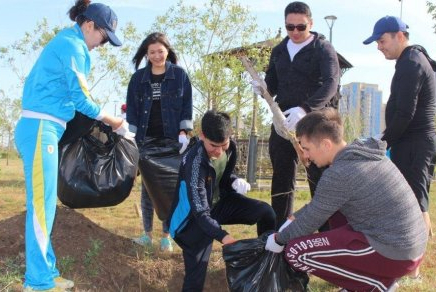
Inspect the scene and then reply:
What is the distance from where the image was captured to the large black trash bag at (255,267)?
302 cm

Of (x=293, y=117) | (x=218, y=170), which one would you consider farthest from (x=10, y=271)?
(x=293, y=117)

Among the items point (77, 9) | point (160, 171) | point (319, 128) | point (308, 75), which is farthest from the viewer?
point (160, 171)

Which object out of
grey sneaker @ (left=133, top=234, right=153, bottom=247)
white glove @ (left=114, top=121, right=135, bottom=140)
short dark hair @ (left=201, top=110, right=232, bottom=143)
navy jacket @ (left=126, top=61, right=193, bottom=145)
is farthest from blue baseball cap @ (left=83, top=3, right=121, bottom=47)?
grey sneaker @ (left=133, top=234, right=153, bottom=247)

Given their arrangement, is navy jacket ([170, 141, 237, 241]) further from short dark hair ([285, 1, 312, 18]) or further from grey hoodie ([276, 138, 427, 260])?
short dark hair ([285, 1, 312, 18])

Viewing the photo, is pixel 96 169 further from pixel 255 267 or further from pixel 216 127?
pixel 255 267

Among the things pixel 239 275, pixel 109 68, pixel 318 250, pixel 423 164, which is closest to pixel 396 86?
pixel 423 164

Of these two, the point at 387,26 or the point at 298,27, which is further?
the point at 298,27

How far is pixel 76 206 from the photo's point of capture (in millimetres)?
3525

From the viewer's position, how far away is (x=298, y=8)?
3812mm

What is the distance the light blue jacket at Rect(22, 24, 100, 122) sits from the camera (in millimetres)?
2971

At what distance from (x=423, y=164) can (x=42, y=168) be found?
8.47 feet

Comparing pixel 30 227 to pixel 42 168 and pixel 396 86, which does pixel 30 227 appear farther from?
pixel 396 86

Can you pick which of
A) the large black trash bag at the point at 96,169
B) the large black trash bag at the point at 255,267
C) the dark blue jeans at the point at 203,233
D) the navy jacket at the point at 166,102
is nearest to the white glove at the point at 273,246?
the large black trash bag at the point at 255,267

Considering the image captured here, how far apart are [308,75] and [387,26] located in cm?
66
